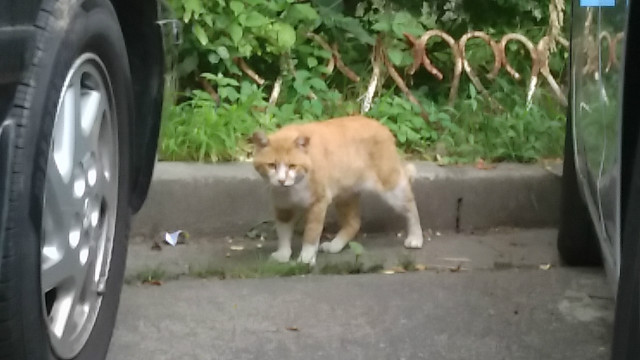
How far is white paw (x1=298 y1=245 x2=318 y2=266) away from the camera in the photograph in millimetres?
3951

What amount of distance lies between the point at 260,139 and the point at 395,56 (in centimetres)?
165

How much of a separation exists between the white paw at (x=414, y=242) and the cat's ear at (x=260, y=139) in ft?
2.83

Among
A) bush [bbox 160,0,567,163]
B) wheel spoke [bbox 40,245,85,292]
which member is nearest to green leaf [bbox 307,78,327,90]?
bush [bbox 160,0,567,163]

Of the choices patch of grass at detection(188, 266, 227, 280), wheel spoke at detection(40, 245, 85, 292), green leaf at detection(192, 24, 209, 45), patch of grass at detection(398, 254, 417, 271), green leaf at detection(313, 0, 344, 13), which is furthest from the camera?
green leaf at detection(313, 0, 344, 13)

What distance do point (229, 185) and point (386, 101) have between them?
1288 mm

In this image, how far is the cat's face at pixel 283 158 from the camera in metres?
3.85

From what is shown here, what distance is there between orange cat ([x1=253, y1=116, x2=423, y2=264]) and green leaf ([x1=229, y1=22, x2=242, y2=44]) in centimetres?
100

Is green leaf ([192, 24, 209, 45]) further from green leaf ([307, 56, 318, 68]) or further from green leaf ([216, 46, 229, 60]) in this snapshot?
green leaf ([307, 56, 318, 68])

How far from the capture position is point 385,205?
14.6ft

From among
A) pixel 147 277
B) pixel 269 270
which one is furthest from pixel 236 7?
pixel 147 277

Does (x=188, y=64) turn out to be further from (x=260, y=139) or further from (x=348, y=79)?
(x=260, y=139)

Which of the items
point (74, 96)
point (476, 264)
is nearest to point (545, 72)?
point (476, 264)

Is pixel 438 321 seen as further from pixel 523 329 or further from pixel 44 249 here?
pixel 44 249

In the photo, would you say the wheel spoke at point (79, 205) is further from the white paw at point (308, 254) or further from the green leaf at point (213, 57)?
the green leaf at point (213, 57)
